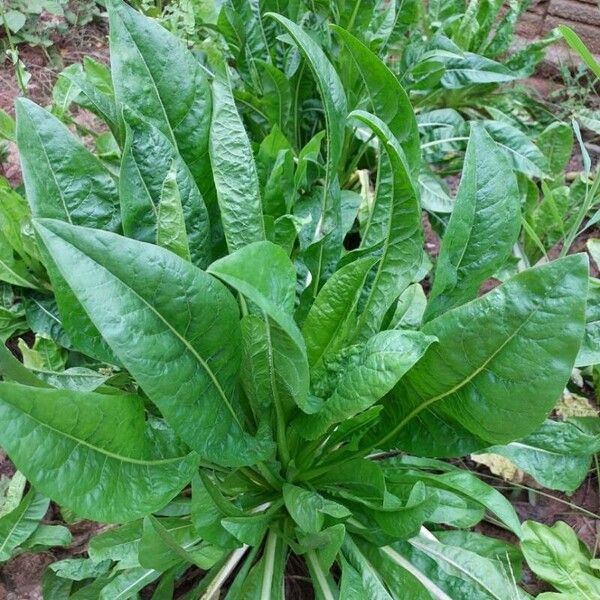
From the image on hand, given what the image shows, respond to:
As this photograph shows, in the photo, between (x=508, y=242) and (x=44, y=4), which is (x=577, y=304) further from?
(x=44, y=4)

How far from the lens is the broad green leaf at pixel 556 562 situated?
1.28 metres

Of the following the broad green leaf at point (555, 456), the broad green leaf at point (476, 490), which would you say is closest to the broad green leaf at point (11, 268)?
the broad green leaf at point (476, 490)

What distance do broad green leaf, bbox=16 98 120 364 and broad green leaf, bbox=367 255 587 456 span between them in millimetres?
480

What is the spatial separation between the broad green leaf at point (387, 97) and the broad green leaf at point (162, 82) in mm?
251

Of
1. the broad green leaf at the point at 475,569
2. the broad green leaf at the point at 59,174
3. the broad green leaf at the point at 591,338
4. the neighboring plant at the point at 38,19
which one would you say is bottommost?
the broad green leaf at the point at 475,569

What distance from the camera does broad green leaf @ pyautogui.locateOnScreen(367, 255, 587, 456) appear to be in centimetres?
A: 79

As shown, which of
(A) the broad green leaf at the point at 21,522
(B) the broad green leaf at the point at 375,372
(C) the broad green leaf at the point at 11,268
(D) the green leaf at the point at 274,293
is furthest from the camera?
(C) the broad green leaf at the point at 11,268

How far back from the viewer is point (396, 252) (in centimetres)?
110

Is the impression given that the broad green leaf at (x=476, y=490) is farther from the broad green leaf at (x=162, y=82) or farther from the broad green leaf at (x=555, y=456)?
the broad green leaf at (x=162, y=82)

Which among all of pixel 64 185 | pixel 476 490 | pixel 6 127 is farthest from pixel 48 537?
pixel 6 127

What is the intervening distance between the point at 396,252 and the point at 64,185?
515 mm

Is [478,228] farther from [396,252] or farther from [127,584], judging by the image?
[127,584]

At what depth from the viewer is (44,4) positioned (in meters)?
2.38

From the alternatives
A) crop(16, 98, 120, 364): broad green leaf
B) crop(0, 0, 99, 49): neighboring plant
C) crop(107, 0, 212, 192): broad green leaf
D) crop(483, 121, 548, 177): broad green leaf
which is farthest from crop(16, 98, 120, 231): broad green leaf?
crop(0, 0, 99, 49): neighboring plant
